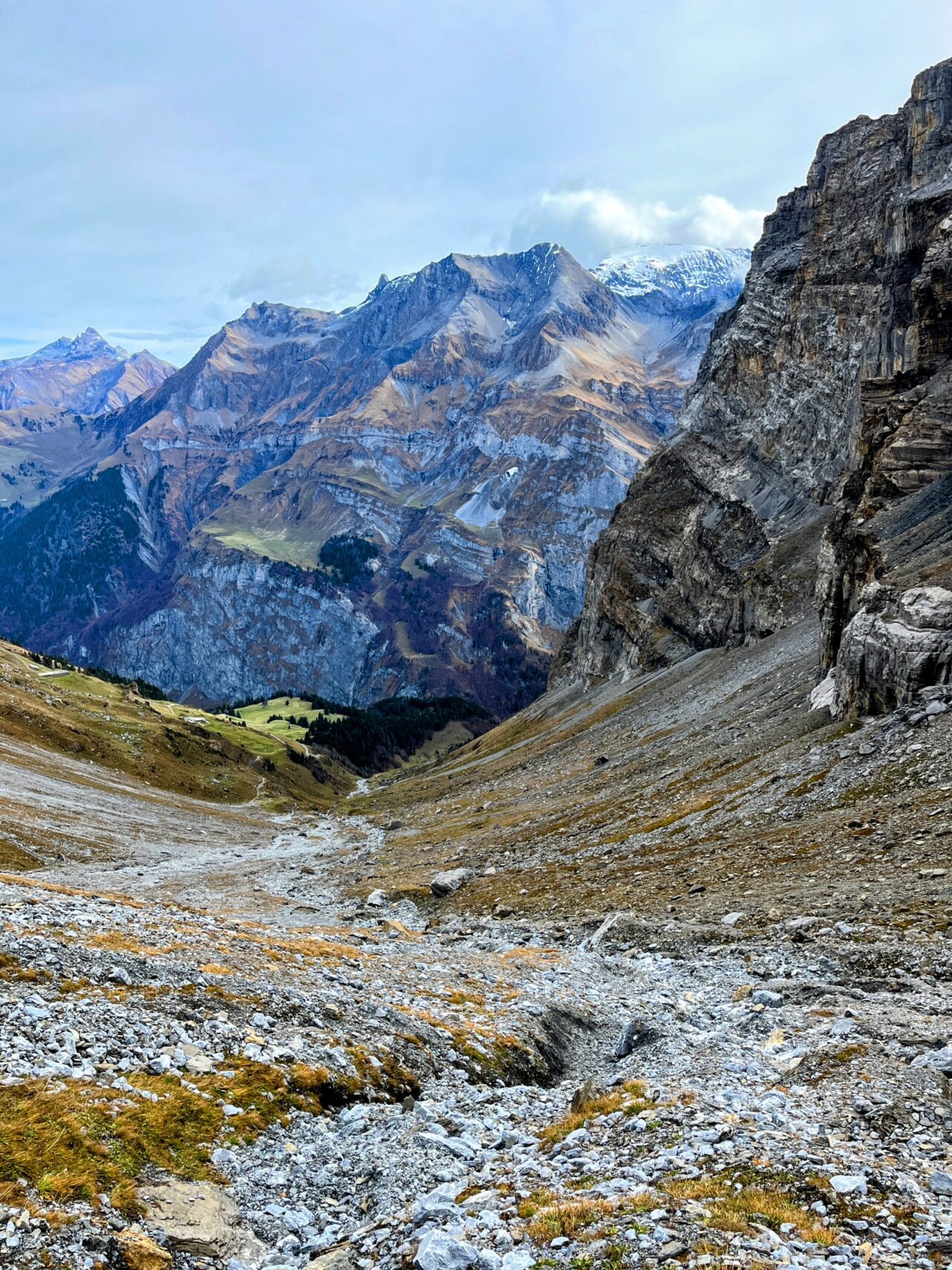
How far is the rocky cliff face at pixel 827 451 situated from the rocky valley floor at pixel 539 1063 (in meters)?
21.8

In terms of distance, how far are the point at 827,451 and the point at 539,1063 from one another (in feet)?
390

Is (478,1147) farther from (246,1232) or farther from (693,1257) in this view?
(693,1257)

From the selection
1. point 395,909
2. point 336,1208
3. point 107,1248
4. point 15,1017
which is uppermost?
point 15,1017

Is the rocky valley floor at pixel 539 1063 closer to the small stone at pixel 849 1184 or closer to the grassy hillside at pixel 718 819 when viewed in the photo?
the small stone at pixel 849 1184

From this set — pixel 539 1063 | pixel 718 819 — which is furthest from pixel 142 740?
pixel 539 1063

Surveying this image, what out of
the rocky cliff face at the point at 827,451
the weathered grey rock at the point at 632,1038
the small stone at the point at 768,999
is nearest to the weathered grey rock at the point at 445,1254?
the weathered grey rock at the point at 632,1038

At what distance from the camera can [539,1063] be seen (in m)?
19.8

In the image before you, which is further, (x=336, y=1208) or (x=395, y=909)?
(x=395, y=909)

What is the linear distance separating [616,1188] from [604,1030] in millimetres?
12536

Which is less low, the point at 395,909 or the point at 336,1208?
the point at 336,1208

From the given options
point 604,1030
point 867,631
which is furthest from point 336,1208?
point 867,631

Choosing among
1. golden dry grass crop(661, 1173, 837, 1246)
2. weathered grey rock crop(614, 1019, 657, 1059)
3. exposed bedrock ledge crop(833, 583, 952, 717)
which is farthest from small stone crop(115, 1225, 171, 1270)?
Result: exposed bedrock ledge crop(833, 583, 952, 717)

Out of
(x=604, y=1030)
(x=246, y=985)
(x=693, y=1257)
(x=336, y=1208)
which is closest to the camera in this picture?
(x=693, y=1257)

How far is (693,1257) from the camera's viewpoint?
8.44 meters
